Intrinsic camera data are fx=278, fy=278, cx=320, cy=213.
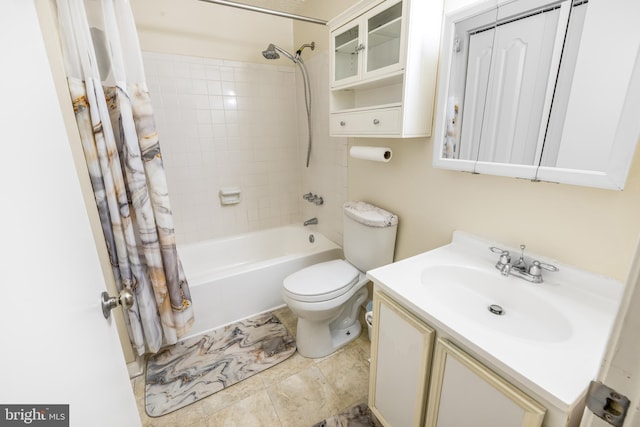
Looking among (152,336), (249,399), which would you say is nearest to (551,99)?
(249,399)

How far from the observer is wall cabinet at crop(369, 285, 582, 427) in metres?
0.65

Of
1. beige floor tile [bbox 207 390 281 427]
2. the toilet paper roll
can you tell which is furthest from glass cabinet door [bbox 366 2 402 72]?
beige floor tile [bbox 207 390 281 427]

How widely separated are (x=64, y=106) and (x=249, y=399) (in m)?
1.62

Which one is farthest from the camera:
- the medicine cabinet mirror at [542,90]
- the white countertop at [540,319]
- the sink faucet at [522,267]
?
the sink faucet at [522,267]

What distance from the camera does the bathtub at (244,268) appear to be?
1.89 meters

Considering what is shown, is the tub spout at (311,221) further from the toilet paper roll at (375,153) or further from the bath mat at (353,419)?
the bath mat at (353,419)

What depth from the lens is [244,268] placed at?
6.54 ft

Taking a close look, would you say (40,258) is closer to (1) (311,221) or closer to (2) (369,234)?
(2) (369,234)

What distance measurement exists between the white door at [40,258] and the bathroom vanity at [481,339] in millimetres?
832

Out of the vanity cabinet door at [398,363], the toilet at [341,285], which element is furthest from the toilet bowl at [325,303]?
the vanity cabinet door at [398,363]

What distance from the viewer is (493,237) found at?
1.14 m

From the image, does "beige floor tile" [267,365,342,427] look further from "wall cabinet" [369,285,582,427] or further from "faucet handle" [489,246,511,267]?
"faucet handle" [489,246,511,267]

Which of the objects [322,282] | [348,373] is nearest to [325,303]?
[322,282]

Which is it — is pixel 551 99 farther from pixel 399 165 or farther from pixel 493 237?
pixel 399 165
